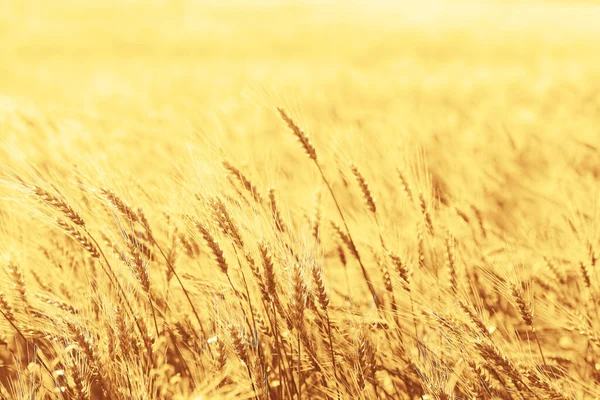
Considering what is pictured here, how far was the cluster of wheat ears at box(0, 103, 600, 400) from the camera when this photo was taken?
2.67 feet

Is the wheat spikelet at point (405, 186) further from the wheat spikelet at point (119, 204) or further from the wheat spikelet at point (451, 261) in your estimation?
the wheat spikelet at point (119, 204)

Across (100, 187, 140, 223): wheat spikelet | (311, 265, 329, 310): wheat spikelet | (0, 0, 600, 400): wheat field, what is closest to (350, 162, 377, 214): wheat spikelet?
(0, 0, 600, 400): wheat field

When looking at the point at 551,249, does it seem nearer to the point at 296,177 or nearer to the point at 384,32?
the point at 296,177

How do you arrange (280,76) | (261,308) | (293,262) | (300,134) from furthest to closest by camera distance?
(280,76), (300,134), (261,308), (293,262)

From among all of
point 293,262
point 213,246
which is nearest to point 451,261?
point 293,262

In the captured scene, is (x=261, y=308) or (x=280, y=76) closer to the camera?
(x=261, y=308)

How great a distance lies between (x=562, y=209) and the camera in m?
1.41

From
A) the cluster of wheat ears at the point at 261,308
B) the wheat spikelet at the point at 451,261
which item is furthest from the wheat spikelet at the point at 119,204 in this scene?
the wheat spikelet at the point at 451,261

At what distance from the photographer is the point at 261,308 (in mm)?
954

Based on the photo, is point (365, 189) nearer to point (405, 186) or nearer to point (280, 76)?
point (405, 186)

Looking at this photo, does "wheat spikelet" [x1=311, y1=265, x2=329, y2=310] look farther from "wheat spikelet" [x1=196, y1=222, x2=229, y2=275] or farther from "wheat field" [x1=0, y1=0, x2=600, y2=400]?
"wheat spikelet" [x1=196, y1=222, x2=229, y2=275]

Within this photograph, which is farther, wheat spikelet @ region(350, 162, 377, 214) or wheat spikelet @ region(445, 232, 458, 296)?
wheat spikelet @ region(350, 162, 377, 214)

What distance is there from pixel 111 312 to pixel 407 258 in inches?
22.1

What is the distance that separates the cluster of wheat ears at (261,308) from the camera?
0.81 meters
